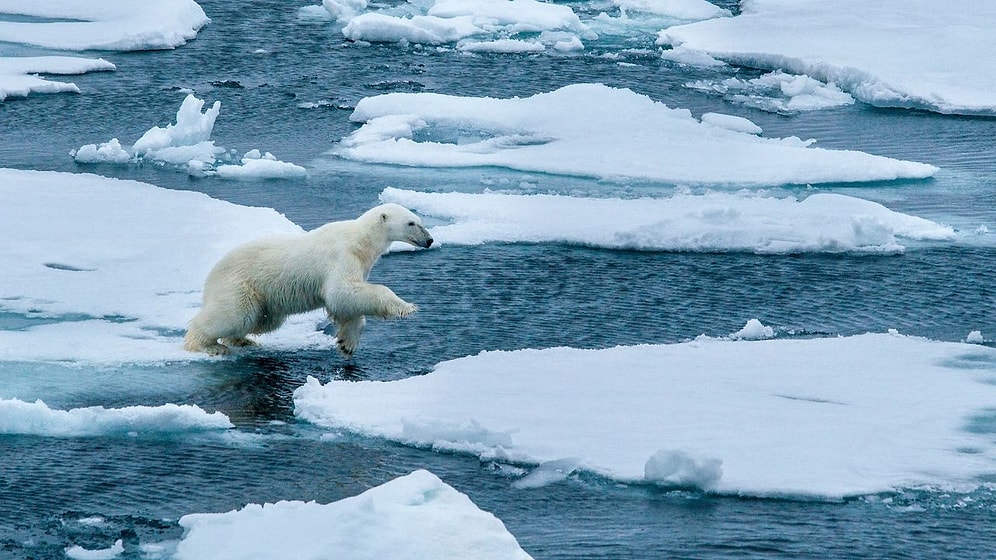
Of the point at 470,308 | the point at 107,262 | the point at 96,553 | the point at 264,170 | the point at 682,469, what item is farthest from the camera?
the point at 264,170

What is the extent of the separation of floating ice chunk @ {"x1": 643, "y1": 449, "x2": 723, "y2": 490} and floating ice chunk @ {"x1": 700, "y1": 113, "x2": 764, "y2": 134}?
8888 mm

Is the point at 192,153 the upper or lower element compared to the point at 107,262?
upper

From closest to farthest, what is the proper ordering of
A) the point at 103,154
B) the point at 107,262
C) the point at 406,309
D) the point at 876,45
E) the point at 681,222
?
the point at 406,309, the point at 107,262, the point at 681,222, the point at 103,154, the point at 876,45

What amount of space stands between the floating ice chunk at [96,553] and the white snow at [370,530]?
26cm

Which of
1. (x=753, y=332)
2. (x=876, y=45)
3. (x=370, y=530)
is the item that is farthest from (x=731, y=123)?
(x=370, y=530)

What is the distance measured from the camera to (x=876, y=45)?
1806 centimetres

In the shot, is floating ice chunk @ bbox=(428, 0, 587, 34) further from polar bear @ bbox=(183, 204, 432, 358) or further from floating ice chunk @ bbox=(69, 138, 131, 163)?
polar bear @ bbox=(183, 204, 432, 358)

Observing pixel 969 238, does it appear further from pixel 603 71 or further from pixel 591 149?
pixel 603 71

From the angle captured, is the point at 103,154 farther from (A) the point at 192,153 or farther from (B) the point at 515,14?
(B) the point at 515,14

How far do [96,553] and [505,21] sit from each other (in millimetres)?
15753

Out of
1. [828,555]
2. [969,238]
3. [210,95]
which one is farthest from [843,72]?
[828,555]

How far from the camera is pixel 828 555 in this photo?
548 centimetres

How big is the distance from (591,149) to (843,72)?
4807 millimetres

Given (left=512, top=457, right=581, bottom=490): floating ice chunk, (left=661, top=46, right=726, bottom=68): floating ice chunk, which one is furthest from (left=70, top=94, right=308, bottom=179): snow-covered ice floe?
(left=512, top=457, right=581, bottom=490): floating ice chunk
